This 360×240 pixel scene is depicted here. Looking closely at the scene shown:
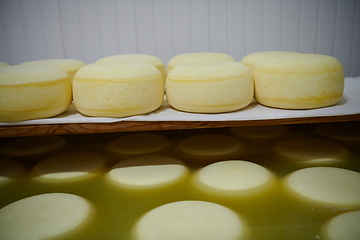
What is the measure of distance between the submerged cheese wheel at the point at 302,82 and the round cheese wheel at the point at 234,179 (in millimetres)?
371

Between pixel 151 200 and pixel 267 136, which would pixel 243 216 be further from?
pixel 267 136

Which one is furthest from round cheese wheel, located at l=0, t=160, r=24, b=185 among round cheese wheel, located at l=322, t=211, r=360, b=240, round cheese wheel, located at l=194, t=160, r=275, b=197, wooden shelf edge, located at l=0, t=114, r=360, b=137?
round cheese wheel, located at l=322, t=211, r=360, b=240

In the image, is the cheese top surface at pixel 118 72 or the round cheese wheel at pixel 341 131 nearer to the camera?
the cheese top surface at pixel 118 72

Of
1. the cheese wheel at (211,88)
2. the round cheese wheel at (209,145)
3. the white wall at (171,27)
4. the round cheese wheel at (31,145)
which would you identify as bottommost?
the round cheese wheel at (31,145)

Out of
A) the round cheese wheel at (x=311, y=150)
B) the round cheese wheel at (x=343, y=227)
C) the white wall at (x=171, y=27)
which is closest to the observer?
the round cheese wheel at (x=343, y=227)

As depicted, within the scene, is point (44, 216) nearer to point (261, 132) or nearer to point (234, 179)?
point (234, 179)

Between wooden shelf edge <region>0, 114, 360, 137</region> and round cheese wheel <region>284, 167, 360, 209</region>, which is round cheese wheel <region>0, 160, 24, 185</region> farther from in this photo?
round cheese wheel <region>284, 167, 360, 209</region>

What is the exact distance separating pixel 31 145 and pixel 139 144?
0.75 meters

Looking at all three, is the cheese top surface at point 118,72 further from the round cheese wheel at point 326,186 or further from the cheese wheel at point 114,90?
the round cheese wheel at point 326,186

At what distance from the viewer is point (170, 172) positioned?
1.51 meters

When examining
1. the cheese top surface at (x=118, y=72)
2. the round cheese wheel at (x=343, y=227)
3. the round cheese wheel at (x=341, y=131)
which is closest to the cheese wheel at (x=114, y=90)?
the cheese top surface at (x=118, y=72)

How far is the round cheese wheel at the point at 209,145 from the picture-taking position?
177cm

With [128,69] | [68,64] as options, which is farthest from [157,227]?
[68,64]

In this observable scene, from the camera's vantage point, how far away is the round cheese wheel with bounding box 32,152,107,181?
5.06 feet
